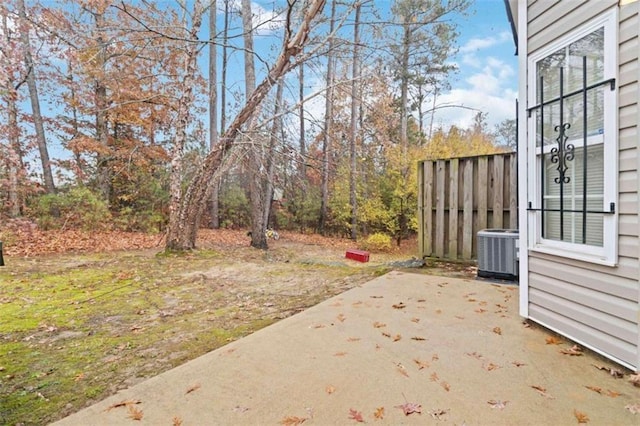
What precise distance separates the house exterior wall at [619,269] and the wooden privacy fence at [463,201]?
7.47 ft

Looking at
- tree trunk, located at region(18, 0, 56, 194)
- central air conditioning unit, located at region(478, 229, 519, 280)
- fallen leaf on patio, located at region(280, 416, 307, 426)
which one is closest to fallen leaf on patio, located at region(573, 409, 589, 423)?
fallen leaf on patio, located at region(280, 416, 307, 426)

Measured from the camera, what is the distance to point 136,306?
3740 mm

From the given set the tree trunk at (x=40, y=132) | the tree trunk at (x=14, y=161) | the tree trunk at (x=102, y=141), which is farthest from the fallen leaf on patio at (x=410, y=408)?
the tree trunk at (x=40, y=132)

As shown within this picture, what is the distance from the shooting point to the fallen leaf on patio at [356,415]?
1.58 m

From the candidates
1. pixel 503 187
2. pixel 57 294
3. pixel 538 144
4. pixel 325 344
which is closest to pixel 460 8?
pixel 503 187

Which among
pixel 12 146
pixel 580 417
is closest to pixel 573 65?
pixel 580 417

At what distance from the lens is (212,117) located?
42.7 ft

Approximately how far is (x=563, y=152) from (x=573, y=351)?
1418mm

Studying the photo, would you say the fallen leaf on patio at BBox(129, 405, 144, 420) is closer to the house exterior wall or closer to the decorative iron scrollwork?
the house exterior wall

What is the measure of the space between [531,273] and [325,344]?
1.81 metres

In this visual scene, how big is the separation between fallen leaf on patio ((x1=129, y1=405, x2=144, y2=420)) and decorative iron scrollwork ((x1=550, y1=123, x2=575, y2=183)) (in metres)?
3.09

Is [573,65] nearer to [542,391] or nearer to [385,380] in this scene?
[542,391]

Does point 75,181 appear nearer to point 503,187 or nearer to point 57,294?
point 57,294

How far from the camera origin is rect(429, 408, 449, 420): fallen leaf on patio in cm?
159
